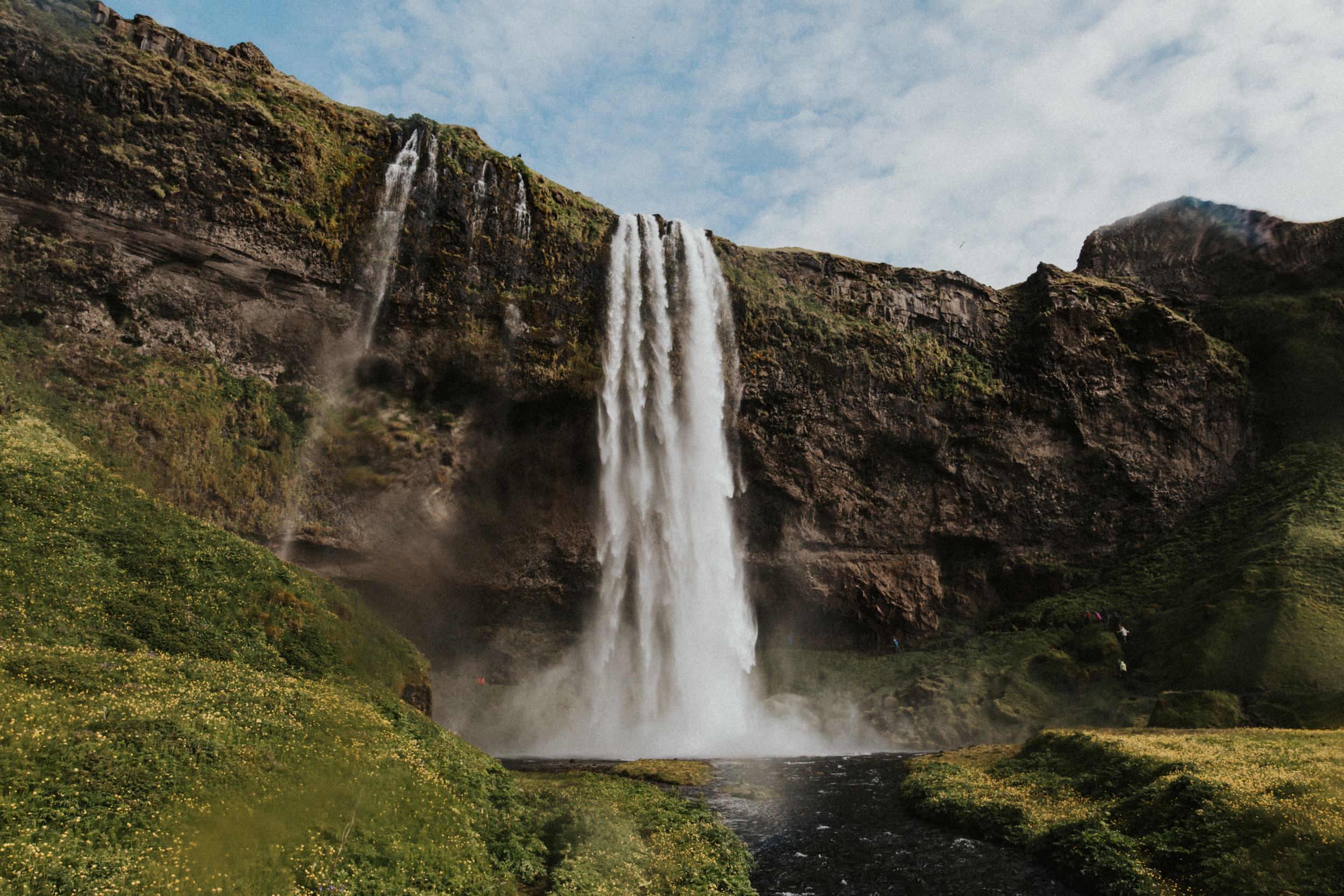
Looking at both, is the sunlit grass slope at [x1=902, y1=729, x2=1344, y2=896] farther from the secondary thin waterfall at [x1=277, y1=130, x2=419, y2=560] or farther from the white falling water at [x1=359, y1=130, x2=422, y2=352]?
the white falling water at [x1=359, y1=130, x2=422, y2=352]

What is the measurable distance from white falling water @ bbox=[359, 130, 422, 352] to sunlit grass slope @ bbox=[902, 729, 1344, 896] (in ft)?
92.2

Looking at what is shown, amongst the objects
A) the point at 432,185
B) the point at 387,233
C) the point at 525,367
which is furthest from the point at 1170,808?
the point at 432,185

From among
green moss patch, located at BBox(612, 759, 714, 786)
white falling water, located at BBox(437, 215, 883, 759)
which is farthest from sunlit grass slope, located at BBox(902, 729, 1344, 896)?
white falling water, located at BBox(437, 215, 883, 759)

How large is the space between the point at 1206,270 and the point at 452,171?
54.4 m

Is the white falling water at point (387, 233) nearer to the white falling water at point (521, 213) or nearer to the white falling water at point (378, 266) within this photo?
the white falling water at point (378, 266)

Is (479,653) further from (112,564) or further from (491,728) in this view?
(112,564)

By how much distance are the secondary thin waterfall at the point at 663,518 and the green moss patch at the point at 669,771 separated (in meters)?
10.2

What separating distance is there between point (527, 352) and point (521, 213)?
21.5ft

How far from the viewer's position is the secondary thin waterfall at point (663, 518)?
35.9m

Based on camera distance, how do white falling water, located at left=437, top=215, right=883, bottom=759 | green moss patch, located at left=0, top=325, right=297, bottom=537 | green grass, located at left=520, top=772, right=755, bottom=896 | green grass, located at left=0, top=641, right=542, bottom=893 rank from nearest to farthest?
green grass, located at left=0, top=641, right=542, bottom=893 → green grass, located at left=520, top=772, right=755, bottom=896 → green moss patch, located at left=0, top=325, right=297, bottom=537 → white falling water, located at left=437, top=215, right=883, bottom=759

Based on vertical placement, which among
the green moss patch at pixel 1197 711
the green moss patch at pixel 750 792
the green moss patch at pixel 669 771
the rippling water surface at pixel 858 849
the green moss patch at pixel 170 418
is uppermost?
the green moss patch at pixel 170 418

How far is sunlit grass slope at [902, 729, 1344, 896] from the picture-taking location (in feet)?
35.6

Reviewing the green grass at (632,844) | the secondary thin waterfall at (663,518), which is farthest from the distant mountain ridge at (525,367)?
the green grass at (632,844)

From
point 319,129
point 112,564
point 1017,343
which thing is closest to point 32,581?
point 112,564
